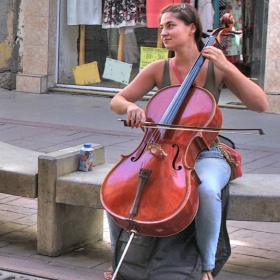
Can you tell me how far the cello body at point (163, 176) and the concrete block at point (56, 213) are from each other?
2.20 feet

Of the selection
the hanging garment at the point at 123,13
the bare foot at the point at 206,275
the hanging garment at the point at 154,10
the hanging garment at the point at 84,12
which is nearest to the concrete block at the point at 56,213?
the bare foot at the point at 206,275

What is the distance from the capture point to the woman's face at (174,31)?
12.2 feet

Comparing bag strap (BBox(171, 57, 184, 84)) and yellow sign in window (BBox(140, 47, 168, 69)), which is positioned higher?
yellow sign in window (BBox(140, 47, 168, 69))

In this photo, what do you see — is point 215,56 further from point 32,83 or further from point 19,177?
point 32,83

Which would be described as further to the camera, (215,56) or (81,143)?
(81,143)

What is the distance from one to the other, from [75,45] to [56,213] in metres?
6.39

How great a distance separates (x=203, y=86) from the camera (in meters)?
3.68

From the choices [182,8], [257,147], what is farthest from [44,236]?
[257,147]

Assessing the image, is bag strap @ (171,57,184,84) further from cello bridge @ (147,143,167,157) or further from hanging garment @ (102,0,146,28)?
hanging garment @ (102,0,146,28)

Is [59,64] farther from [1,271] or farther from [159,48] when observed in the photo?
[1,271]

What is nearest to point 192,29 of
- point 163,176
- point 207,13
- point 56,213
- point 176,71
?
point 176,71

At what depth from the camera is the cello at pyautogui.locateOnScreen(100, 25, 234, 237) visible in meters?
3.16

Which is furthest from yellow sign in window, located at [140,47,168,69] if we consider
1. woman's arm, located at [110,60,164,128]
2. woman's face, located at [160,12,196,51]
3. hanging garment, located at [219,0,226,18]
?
woman's face, located at [160,12,196,51]

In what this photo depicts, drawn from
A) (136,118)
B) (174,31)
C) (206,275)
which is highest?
(174,31)
